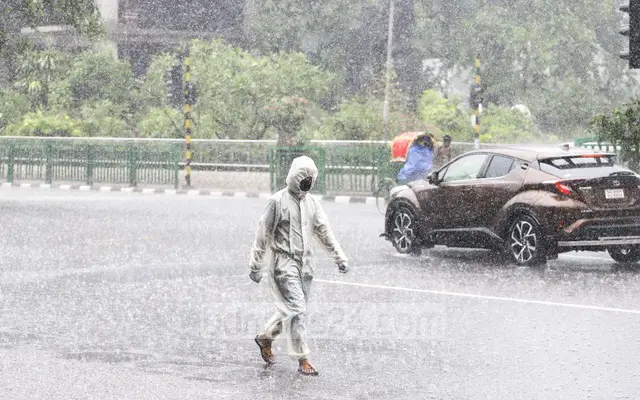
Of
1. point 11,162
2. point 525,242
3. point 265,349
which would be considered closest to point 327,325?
point 265,349

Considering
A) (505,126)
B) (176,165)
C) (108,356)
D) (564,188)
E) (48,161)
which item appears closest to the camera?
(108,356)

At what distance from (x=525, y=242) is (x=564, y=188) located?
78 centimetres

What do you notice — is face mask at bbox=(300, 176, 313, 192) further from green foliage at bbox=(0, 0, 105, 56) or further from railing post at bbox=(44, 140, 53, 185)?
railing post at bbox=(44, 140, 53, 185)

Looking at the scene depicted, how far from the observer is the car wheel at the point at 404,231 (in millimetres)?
17203

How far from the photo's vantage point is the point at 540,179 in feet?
50.8

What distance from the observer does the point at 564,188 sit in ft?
49.9

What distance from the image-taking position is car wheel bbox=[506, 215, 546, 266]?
15.2 meters

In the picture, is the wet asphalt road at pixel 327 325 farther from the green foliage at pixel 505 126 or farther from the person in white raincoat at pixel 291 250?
the green foliage at pixel 505 126

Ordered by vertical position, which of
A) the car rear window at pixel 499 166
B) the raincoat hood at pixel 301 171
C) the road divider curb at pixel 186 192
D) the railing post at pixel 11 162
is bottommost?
the road divider curb at pixel 186 192

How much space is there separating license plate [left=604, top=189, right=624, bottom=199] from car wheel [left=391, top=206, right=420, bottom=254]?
2840 millimetres

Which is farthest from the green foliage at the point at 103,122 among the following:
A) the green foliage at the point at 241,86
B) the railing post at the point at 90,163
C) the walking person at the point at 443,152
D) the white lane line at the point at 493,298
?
the white lane line at the point at 493,298

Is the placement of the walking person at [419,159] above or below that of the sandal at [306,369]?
above

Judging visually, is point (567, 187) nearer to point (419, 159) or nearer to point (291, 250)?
point (291, 250)

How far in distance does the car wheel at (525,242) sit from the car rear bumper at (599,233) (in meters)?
0.26
